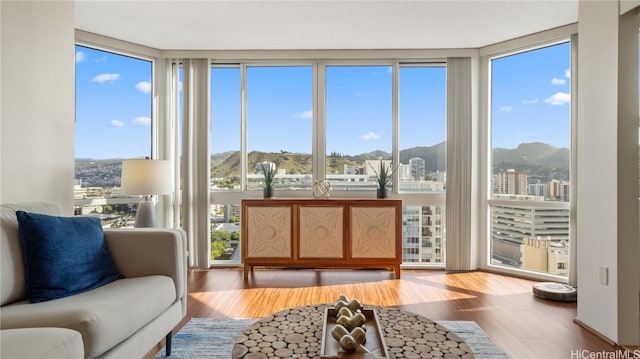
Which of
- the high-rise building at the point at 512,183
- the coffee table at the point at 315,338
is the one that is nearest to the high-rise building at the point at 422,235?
the high-rise building at the point at 512,183

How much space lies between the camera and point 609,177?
2.37 meters

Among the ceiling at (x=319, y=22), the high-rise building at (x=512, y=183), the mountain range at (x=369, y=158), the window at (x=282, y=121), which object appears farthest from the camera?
the window at (x=282, y=121)

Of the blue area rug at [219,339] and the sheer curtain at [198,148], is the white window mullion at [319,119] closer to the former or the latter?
the sheer curtain at [198,148]

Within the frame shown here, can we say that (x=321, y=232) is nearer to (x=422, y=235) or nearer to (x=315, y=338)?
(x=422, y=235)

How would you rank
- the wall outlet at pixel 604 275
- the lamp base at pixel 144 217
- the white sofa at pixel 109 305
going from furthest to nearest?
the lamp base at pixel 144 217 → the wall outlet at pixel 604 275 → the white sofa at pixel 109 305

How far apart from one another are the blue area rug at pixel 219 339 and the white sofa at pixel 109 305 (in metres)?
0.16

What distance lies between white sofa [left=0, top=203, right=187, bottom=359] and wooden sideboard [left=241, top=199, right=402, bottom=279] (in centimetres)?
160

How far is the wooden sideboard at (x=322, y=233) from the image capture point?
148 inches

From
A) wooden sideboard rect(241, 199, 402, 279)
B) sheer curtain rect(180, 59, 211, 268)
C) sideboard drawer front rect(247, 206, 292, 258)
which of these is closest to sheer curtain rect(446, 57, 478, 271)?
wooden sideboard rect(241, 199, 402, 279)

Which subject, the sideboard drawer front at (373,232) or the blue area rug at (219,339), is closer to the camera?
the blue area rug at (219,339)

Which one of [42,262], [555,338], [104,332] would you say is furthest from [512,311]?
[42,262]

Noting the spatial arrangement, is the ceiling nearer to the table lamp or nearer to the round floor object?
the table lamp

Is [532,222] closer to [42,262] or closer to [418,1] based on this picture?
[418,1]

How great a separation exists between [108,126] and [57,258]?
254 centimetres
